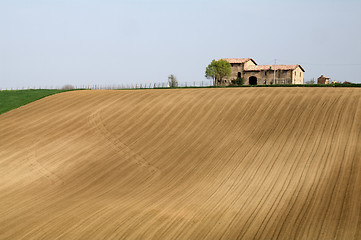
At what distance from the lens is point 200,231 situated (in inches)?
505

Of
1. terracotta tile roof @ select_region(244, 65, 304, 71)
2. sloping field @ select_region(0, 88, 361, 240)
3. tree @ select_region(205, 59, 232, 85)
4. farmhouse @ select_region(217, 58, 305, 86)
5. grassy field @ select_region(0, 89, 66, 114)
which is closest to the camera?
sloping field @ select_region(0, 88, 361, 240)

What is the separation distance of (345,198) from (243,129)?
339 inches

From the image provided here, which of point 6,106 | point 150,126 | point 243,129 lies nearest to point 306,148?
point 243,129

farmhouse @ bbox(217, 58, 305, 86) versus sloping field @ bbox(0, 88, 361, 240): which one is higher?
farmhouse @ bbox(217, 58, 305, 86)

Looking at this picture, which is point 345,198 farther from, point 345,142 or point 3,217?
point 3,217

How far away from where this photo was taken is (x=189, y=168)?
19.2 meters

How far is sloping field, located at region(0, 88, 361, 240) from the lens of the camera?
44.0ft

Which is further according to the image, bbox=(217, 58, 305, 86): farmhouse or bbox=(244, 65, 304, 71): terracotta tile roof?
bbox=(217, 58, 305, 86): farmhouse

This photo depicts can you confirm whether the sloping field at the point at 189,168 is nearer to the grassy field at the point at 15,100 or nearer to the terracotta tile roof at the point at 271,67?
the grassy field at the point at 15,100

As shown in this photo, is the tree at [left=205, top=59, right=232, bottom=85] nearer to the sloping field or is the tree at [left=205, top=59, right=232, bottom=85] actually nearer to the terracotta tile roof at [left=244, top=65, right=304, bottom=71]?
the terracotta tile roof at [left=244, top=65, right=304, bottom=71]

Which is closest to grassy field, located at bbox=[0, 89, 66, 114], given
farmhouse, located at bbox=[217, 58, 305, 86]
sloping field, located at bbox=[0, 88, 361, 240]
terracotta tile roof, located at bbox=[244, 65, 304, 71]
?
sloping field, located at bbox=[0, 88, 361, 240]

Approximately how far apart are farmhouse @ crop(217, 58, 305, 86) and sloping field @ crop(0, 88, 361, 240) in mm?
54050

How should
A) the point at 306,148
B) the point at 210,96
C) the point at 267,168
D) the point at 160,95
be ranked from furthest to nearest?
the point at 160,95
the point at 210,96
the point at 306,148
the point at 267,168

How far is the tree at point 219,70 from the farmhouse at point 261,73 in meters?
1.18
